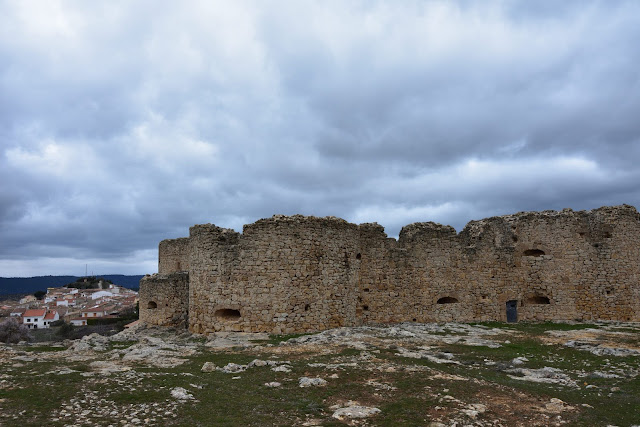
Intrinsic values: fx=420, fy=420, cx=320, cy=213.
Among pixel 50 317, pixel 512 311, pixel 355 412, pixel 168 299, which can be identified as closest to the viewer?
pixel 355 412

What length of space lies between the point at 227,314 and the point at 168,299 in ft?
16.6

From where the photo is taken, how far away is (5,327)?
116 ft

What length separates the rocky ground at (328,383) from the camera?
5.95 meters

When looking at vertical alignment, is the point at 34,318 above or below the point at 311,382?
below

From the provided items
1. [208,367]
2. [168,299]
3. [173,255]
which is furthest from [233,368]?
[173,255]

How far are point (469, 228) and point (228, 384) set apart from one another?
15.4m

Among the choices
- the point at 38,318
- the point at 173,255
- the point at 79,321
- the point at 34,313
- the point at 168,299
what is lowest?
the point at 79,321

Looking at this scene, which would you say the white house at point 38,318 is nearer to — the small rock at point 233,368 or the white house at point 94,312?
the white house at point 94,312

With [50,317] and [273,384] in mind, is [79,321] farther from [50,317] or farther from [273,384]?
[273,384]

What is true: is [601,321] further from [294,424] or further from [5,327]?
[5,327]

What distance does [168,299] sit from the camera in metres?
19.3

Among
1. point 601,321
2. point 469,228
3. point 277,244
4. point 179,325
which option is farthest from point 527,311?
point 179,325

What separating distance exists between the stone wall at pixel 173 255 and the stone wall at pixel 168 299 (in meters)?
3.54

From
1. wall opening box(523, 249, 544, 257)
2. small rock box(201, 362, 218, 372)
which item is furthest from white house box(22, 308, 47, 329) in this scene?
wall opening box(523, 249, 544, 257)
